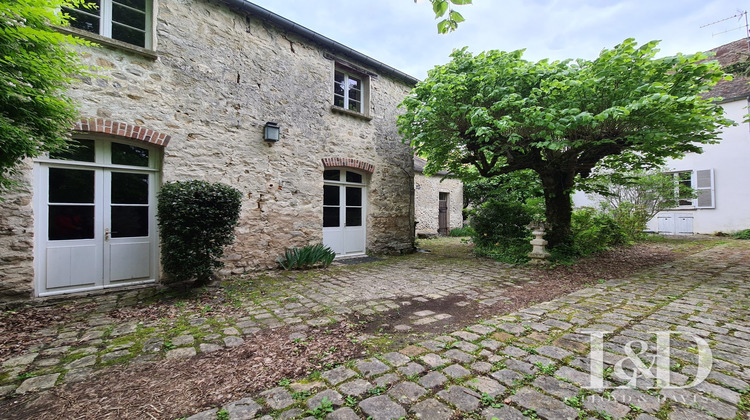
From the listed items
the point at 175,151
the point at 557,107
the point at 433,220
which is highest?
the point at 557,107

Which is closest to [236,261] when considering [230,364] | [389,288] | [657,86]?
[389,288]

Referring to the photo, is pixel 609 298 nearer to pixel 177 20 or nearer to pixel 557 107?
pixel 557 107

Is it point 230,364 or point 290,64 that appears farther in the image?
point 290,64

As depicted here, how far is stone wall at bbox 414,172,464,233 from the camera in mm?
11750

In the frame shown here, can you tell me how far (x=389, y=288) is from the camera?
4.33m

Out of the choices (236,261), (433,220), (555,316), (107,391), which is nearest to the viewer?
(107,391)

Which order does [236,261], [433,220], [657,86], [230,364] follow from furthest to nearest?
[433,220] < [236,261] < [657,86] < [230,364]

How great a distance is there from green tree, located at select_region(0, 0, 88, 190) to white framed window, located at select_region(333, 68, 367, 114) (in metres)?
4.70

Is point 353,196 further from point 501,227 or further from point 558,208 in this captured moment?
point 558,208

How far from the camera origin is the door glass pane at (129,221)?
168 inches

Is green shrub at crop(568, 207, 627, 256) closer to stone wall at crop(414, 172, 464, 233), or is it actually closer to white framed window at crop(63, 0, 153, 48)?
stone wall at crop(414, 172, 464, 233)

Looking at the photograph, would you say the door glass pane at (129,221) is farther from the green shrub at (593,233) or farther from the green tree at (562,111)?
the green shrub at (593,233)

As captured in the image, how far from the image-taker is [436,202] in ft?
40.8

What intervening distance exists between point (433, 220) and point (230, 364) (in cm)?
1070
